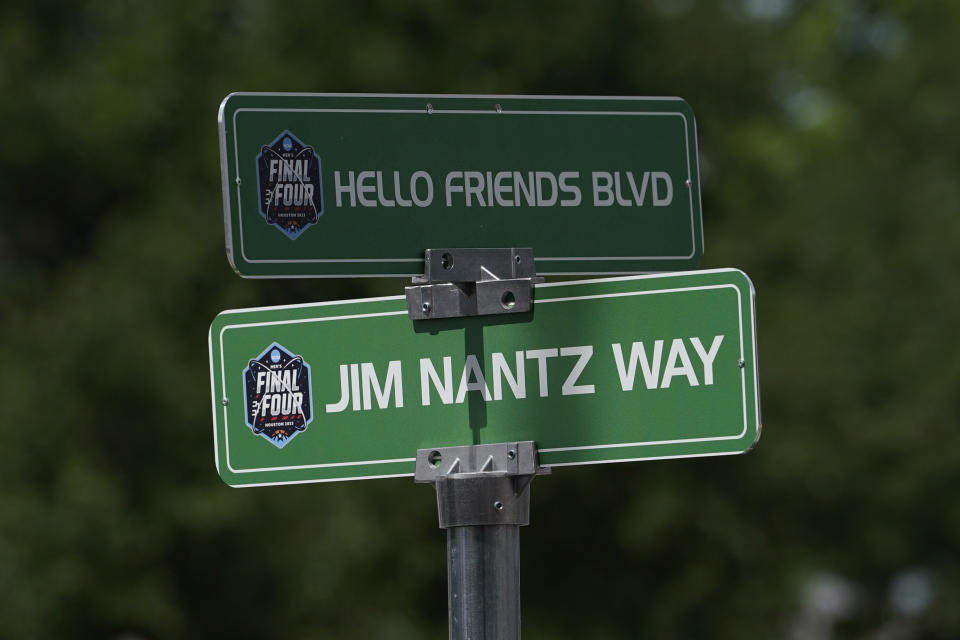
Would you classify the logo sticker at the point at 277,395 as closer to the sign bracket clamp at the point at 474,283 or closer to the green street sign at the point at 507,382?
the green street sign at the point at 507,382

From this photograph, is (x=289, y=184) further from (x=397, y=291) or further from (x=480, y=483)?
(x=397, y=291)

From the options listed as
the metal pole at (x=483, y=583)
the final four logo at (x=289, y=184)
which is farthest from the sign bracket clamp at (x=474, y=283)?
the metal pole at (x=483, y=583)

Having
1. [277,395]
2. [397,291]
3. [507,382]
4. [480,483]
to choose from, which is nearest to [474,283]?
[507,382]

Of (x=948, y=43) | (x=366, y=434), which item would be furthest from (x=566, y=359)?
(x=948, y=43)

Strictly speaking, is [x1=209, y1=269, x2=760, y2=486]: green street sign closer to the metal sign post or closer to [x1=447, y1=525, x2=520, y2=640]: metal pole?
the metal sign post

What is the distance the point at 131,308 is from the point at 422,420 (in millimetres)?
9689

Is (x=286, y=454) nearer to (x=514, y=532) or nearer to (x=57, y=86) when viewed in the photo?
(x=514, y=532)

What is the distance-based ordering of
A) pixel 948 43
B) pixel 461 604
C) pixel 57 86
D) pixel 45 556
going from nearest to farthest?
pixel 461 604 < pixel 45 556 < pixel 57 86 < pixel 948 43

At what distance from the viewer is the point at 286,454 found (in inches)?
108

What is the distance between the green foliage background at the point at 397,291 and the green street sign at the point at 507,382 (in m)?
8.38

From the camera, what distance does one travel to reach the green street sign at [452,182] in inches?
99.9

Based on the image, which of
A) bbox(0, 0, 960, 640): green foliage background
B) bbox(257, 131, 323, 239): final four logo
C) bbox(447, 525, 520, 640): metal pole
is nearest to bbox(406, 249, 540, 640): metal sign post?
bbox(447, 525, 520, 640): metal pole

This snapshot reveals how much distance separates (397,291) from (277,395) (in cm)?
776

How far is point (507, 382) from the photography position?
8.47ft
